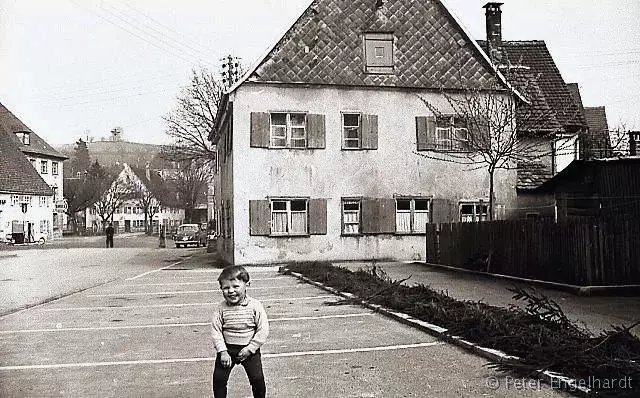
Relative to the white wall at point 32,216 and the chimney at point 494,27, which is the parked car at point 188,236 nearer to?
the white wall at point 32,216

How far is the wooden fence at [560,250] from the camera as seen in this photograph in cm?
1353

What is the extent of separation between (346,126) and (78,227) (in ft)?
193

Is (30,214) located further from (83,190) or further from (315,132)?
(315,132)

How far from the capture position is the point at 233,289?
4.73 meters

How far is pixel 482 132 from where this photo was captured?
22891 millimetres

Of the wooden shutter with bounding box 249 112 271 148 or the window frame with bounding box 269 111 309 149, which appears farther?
the window frame with bounding box 269 111 309 149

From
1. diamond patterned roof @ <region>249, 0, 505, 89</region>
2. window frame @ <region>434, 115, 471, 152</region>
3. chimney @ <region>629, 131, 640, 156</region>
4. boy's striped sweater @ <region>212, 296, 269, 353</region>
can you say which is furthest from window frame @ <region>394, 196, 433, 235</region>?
boy's striped sweater @ <region>212, 296, 269, 353</region>

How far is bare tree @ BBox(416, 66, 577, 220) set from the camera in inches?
927

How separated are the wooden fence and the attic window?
25.8 feet

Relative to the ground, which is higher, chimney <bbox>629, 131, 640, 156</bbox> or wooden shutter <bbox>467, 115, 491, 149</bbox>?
wooden shutter <bbox>467, 115, 491, 149</bbox>

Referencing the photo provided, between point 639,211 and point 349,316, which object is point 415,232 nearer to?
point 639,211

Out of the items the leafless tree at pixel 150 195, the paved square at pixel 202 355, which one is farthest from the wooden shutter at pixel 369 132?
the leafless tree at pixel 150 195

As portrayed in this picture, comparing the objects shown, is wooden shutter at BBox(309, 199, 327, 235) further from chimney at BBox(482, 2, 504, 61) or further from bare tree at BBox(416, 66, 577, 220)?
chimney at BBox(482, 2, 504, 61)

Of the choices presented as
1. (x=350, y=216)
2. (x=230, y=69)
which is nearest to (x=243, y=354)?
(x=350, y=216)
